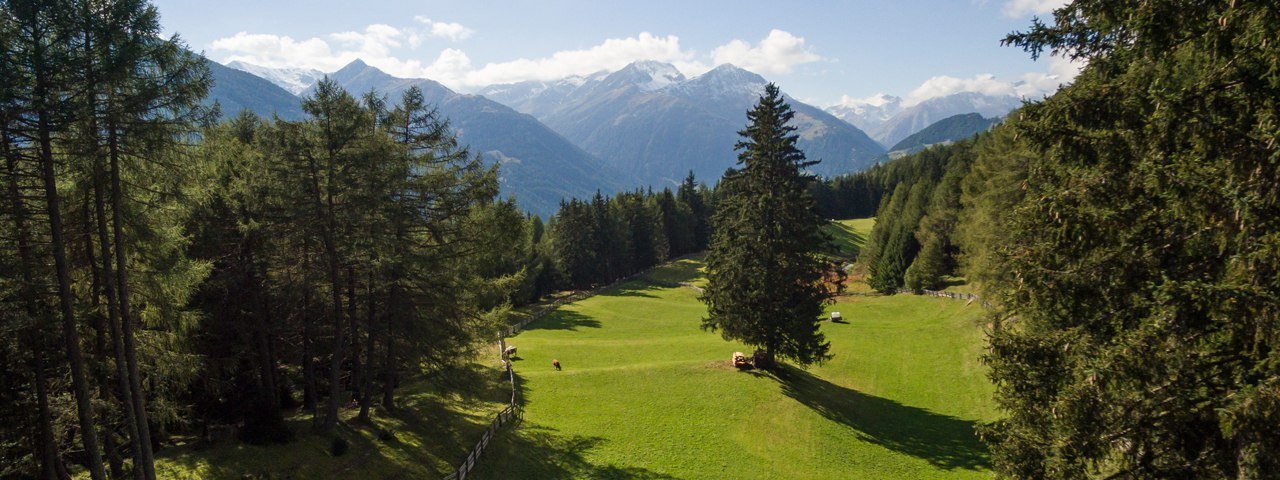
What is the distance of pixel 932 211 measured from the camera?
67.5 metres

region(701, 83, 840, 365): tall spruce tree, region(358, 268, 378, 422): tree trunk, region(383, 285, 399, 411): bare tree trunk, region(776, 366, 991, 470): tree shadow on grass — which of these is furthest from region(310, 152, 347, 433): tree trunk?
region(776, 366, 991, 470): tree shadow on grass

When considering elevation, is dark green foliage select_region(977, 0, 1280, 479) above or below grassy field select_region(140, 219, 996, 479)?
above

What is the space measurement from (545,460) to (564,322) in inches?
1290

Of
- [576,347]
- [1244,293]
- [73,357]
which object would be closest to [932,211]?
[576,347]

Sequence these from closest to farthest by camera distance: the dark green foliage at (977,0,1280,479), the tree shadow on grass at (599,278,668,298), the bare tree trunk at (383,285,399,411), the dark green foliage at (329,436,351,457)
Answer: the dark green foliage at (977,0,1280,479)
the dark green foliage at (329,436,351,457)
the bare tree trunk at (383,285,399,411)
the tree shadow on grass at (599,278,668,298)

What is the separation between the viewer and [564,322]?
Result: 58.0 m

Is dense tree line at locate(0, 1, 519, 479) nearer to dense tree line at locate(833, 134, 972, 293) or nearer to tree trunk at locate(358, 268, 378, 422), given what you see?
tree trunk at locate(358, 268, 378, 422)

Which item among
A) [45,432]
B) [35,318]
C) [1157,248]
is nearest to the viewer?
[1157,248]

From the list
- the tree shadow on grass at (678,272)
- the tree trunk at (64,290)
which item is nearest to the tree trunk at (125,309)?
the tree trunk at (64,290)

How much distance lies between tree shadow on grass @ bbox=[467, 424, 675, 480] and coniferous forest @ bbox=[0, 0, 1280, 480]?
15.2 feet

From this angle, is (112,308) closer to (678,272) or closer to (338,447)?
(338,447)

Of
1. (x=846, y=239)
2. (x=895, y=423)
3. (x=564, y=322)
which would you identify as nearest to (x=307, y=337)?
(x=895, y=423)

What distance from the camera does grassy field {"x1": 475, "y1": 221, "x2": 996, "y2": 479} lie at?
84.0 ft

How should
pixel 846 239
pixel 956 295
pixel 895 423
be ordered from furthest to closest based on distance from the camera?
1. pixel 846 239
2. pixel 956 295
3. pixel 895 423
